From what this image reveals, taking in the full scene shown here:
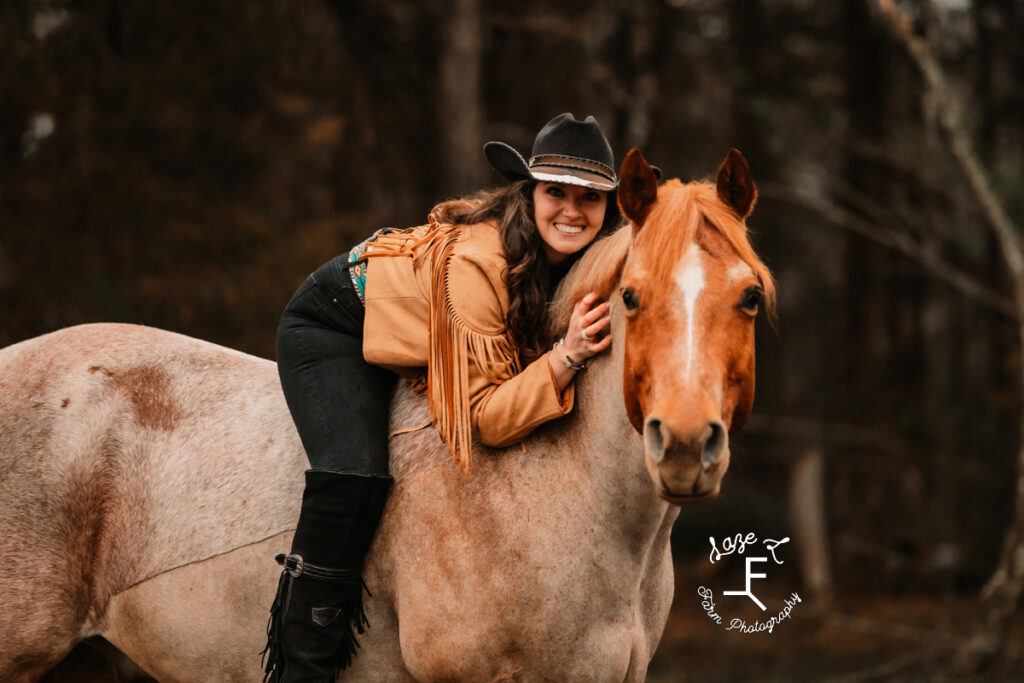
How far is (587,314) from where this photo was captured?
9.61ft

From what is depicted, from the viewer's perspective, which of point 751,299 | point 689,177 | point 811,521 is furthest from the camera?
point 811,521

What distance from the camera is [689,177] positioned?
1139 centimetres

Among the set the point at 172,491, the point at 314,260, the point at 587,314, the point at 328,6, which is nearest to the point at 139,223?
the point at 314,260

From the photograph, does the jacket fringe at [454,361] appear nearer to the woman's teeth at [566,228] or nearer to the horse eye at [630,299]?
the woman's teeth at [566,228]

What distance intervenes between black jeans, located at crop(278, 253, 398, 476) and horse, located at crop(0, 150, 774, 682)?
12 cm

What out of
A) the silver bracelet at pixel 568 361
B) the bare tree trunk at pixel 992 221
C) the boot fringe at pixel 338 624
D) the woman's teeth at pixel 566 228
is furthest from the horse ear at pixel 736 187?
the bare tree trunk at pixel 992 221

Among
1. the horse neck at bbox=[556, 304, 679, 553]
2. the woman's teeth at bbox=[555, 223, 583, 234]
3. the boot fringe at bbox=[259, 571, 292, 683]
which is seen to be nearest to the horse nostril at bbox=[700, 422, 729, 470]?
the horse neck at bbox=[556, 304, 679, 553]

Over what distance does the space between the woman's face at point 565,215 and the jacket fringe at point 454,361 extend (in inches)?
13.1

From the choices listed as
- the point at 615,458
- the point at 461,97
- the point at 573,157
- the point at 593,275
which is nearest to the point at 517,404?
the point at 615,458

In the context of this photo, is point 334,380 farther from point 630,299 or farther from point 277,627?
point 630,299

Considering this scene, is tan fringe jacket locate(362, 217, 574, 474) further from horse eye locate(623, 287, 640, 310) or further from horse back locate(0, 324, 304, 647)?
horse back locate(0, 324, 304, 647)

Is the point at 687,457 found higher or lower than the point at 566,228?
lower

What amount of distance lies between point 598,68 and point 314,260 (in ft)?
13.3

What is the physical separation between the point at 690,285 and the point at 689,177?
9.15 meters
